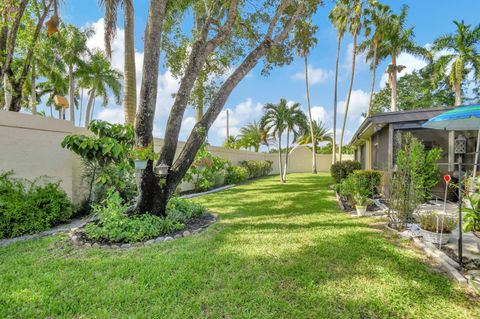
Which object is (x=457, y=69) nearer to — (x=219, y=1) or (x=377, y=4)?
(x=377, y=4)

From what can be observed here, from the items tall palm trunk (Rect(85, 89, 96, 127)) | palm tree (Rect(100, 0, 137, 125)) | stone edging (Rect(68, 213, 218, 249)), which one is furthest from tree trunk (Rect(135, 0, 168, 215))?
tall palm trunk (Rect(85, 89, 96, 127))

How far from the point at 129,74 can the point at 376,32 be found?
18729 mm

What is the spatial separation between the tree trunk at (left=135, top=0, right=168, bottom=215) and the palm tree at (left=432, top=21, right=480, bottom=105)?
20944mm

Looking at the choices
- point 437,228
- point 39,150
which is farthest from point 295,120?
point 39,150

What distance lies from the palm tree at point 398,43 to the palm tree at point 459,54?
5.09 feet

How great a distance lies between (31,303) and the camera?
2.50 m

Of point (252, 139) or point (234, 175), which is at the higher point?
point (252, 139)

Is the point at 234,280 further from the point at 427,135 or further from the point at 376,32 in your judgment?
the point at 376,32

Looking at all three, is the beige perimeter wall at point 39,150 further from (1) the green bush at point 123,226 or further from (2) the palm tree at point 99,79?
(2) the palm tree at point 99,79

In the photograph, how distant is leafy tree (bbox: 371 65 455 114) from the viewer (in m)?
22.0

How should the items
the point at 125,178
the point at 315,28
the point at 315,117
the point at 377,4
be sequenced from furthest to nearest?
1. the point at 315,117
2. the point at 377,4
3. the point at 315,28
4. the point at 125,178

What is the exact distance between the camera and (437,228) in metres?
3.92

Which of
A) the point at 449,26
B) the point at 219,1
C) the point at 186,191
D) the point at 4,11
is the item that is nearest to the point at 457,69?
the point at 449,26

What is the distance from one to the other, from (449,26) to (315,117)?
1551 cm
